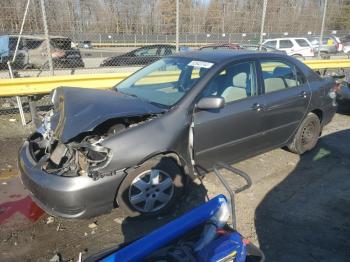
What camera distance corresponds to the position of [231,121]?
13.8 feet

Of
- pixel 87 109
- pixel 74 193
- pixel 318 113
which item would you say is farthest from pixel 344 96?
pixel 74 193

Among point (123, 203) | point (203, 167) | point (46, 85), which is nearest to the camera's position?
point (123, 203)

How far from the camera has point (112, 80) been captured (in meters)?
7.04

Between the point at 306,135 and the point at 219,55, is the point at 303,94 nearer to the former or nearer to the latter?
the point at 306,135

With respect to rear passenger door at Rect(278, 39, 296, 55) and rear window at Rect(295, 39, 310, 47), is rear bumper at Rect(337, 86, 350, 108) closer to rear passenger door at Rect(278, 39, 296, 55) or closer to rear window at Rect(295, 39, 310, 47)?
rear passenger door at Rect(278, 39, 296, 55)

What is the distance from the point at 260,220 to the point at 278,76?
216cm

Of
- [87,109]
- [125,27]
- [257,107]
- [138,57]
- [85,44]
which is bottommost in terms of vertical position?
[138,57]

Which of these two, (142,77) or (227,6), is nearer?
(142,77)

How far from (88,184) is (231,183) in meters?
2.10

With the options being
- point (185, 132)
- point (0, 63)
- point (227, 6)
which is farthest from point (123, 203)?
point (0, 63)

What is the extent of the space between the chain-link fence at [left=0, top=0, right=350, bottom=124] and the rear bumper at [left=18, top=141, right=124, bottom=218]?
13.9ft

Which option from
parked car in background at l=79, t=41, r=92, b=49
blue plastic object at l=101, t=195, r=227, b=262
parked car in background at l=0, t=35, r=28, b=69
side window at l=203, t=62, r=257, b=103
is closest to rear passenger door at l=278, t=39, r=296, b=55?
parked car in background at l=79, t=41, r=92, b=49

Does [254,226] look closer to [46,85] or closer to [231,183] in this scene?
[231,183]

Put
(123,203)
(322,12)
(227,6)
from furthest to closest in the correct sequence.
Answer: (322,12) → (227,6) → (123,203)
